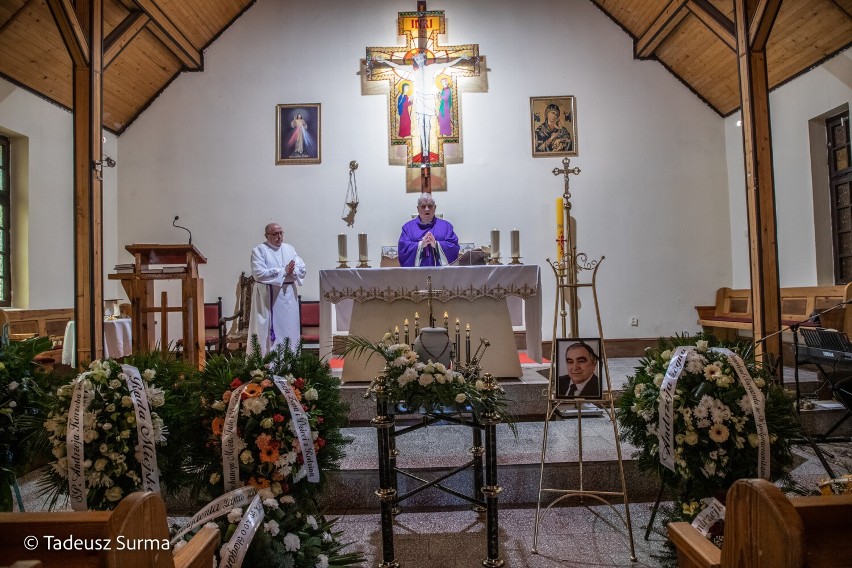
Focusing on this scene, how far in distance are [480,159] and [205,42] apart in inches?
161

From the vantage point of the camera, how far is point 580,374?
270 centimetres

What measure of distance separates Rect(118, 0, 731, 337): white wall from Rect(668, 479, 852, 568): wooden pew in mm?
6407

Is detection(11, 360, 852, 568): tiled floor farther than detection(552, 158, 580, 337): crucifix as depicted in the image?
No

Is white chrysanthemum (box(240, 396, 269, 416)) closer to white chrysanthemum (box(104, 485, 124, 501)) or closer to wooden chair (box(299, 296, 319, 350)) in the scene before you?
white chrysanthemum (box(104, 485, 124, 501))

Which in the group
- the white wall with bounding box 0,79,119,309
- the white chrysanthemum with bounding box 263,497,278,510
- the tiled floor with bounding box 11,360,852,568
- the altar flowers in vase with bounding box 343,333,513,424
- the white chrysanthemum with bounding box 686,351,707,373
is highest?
the white wall with bounding box 0,79,119,309

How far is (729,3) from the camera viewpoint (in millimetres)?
5836

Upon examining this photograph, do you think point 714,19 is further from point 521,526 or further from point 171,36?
point 171,36

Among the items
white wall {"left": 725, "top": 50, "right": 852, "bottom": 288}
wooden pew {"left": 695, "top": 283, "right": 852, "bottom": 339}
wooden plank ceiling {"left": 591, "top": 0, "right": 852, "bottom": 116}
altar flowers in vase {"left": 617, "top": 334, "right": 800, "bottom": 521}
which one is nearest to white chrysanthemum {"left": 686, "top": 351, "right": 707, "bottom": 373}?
altar flowers in vase {"left": 617, "top": 334, "right": 800, "bottom": 521}

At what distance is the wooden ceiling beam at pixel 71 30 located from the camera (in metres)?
4.28

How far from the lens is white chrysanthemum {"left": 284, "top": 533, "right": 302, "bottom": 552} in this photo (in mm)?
1997

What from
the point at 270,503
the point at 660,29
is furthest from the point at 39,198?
the point at 660,29

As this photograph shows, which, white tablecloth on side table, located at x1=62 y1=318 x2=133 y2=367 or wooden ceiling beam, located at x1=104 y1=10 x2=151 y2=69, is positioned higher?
wooden ceiling beam, located at x1=104 y1=10 x2=151 y2=69

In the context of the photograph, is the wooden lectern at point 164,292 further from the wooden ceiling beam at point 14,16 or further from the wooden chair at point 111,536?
the wooden chair at point 111,536

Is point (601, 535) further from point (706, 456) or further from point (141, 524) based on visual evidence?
point (141, 524)
